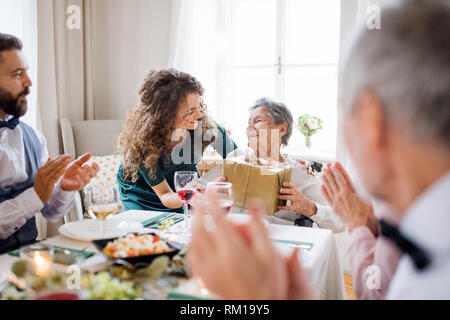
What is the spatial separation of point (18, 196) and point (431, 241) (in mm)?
1392

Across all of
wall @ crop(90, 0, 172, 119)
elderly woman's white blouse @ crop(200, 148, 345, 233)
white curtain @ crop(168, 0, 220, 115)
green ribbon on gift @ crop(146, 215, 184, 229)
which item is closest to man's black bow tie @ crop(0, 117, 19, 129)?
green ribbon on gift @ crop(146, 215, 184, 229)

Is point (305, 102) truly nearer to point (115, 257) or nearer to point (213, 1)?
point (213, 1)

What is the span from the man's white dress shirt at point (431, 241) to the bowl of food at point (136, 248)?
602 mm

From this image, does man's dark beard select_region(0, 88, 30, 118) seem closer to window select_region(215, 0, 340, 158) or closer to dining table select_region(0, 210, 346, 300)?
dining table select_region(0, 210, 346, 300)

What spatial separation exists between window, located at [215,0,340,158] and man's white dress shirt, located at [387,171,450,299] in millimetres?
2727

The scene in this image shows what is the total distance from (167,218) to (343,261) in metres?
1.96

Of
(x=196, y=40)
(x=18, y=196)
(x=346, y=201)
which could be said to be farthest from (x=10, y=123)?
(x=196, y=40)

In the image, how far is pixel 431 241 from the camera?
0.56 meters

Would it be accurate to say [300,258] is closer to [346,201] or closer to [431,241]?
[346,201]

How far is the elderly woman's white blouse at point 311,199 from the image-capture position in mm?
1779

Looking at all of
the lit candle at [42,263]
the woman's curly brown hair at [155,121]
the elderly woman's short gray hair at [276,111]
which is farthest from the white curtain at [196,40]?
the lit candle at [42,263]

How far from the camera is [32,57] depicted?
2.87m

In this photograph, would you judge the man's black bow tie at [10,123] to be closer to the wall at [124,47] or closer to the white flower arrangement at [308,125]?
the wall at [124,47]

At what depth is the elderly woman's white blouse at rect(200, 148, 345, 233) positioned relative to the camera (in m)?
1.78
